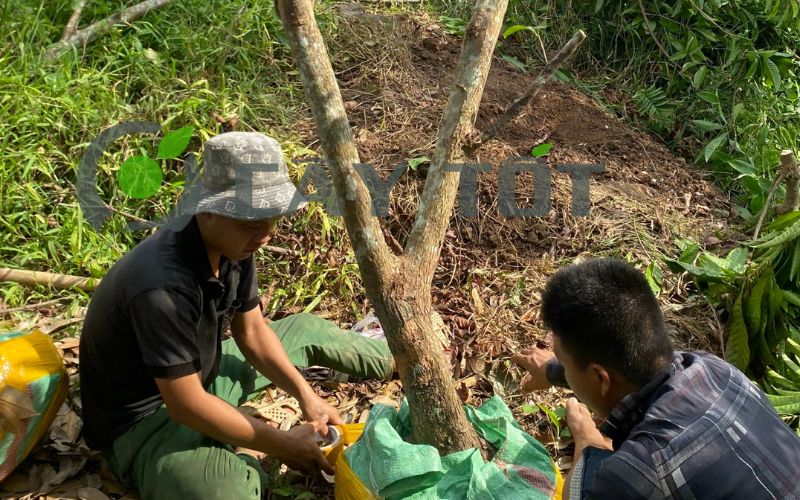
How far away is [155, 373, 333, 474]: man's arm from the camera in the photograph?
2012 mm

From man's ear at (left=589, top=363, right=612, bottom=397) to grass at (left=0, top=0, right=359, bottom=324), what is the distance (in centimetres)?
176

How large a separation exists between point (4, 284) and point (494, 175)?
2489 millimetres

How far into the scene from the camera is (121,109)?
12.4ft

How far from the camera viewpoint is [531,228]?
11.8 ft

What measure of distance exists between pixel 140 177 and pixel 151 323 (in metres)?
1.81

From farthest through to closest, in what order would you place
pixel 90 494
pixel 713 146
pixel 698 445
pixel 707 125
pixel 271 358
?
1. pixel 707 125
2. pixel 713 146
3. pixel 271 358
4. pixel 90 494
5. pixel 698 445

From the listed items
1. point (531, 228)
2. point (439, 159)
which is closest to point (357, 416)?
point (439, 159)

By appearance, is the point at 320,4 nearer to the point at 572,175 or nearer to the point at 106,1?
the point at 106,1

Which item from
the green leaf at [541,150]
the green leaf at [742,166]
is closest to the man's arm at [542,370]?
the green leaf at [541,150]

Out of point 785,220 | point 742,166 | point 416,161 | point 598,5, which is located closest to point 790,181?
point 785,220

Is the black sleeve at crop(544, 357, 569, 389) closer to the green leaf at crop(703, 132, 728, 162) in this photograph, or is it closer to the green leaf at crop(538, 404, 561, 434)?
the green leaf at crop(538, 404, 561, 434)

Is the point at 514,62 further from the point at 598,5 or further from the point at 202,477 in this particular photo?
the point at 202,477

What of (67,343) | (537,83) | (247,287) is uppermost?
(537,83)

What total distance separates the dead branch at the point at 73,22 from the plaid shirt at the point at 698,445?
3.89 m
